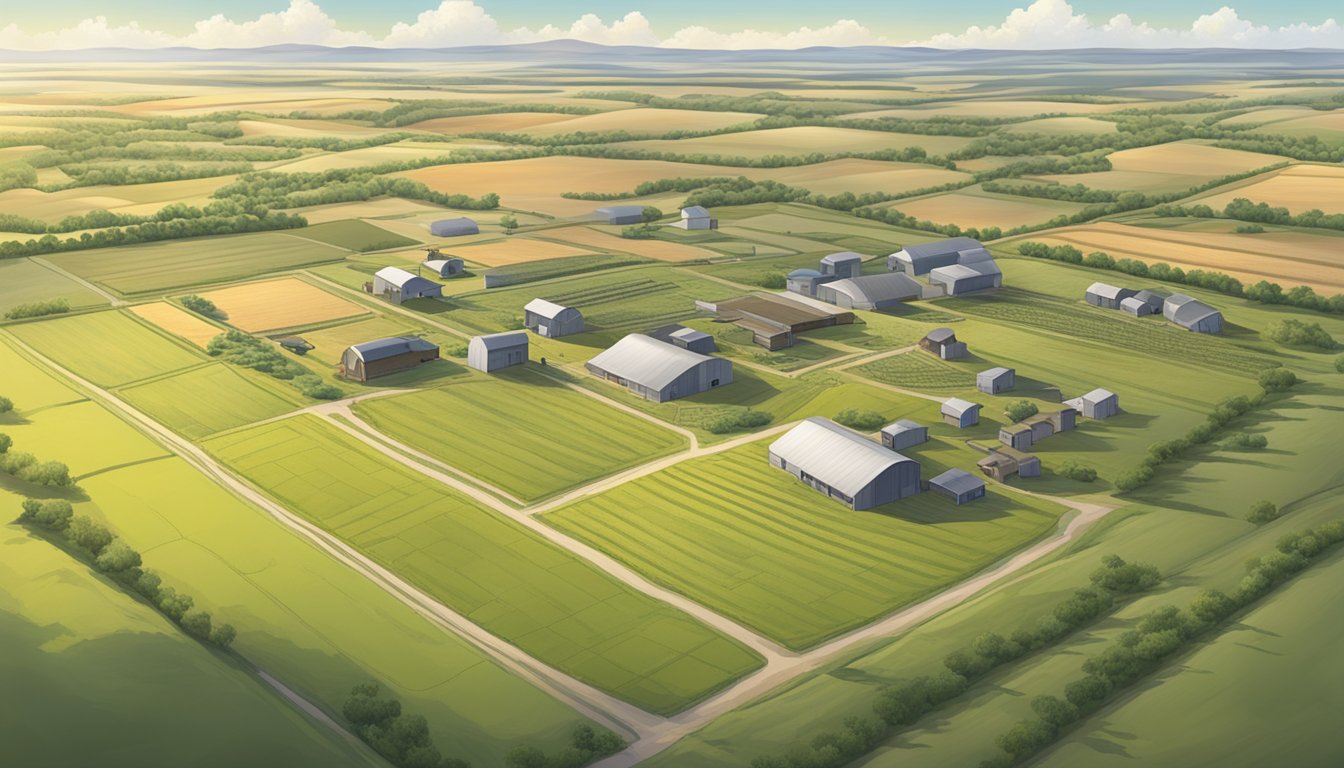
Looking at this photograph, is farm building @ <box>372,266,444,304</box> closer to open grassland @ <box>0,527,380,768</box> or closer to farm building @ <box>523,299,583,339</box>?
farm building @ <box>523,299,583,339</box>

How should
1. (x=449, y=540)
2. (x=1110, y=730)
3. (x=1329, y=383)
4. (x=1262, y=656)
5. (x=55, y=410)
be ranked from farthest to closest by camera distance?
(x=1329, y=383)
(x=55, y=410)
(x=449, y=540)
(x=1262, y=656)
(x=1110, y=730)

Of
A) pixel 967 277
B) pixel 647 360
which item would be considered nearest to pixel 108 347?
pixel 647 360

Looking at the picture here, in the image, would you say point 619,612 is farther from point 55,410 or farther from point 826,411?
point 55,410

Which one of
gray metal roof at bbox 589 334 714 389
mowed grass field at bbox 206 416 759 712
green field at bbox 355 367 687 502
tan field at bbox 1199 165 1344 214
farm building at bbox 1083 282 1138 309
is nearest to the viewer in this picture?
mowed grass field at bbox 206 416 759 712

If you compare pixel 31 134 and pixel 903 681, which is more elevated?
pixel 31 134

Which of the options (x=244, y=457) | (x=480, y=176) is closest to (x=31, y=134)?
(x=480, y=176)

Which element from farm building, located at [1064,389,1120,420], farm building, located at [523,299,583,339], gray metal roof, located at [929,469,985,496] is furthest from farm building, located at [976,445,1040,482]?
farm building, located at [523,299,583,339]

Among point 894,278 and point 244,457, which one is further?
point 894,278
